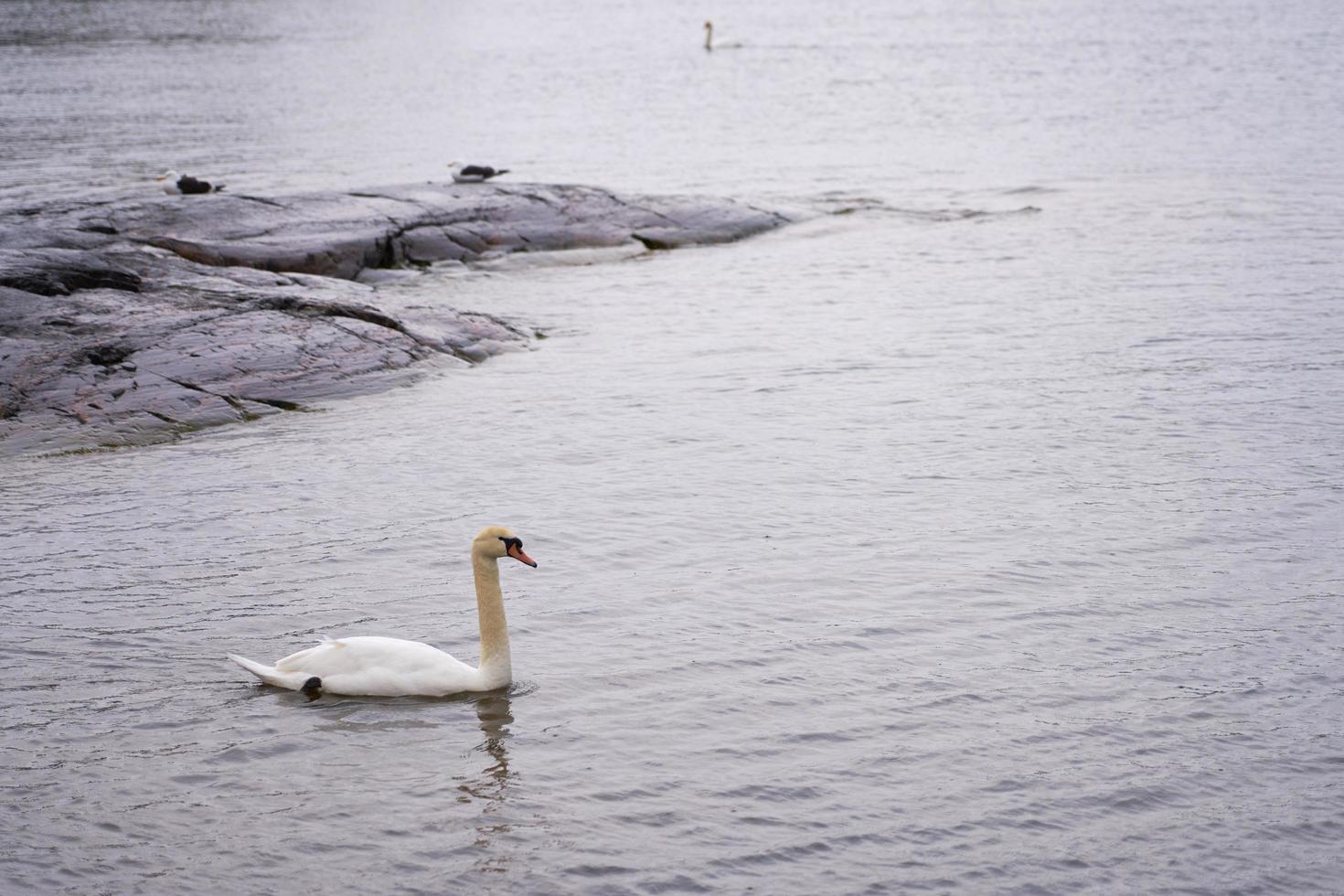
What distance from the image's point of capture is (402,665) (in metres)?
8.01

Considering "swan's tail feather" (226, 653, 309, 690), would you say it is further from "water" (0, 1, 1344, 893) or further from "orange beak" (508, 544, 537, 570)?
"orange beak" (508, 544, 537, 570)

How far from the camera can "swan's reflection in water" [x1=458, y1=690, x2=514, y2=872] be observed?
21.6 ft

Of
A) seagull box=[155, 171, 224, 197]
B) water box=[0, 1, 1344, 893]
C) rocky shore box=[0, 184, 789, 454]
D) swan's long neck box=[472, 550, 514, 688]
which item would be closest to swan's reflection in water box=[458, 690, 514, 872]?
water box=[0, 1, 1344, 893]

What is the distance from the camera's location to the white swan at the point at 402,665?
7.96 m

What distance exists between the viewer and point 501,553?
27.1ft

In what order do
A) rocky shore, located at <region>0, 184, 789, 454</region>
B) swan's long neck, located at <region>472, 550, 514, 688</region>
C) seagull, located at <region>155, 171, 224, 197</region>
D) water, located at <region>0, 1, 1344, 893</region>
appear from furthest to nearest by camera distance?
1. seagull, located at <region>155, 171, 224, 197</region>
2. rocky shore, located at <region>0, 184, 789, 454</region>
3. swan's long neck, located at <region>472, 550, 514, 688</region>
4. water, located at <region>0, 1, 1344, 893</region>

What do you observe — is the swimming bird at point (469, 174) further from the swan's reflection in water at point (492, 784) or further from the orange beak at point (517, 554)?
the swan's reflection in water at point (492, 784)

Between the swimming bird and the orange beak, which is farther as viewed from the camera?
the swimming bird

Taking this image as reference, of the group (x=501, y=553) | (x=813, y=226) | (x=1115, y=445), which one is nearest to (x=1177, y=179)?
(x=813, y=226)

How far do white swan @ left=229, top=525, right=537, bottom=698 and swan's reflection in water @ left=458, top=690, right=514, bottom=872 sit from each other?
17 cm

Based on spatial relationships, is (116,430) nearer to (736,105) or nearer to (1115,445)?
(1115,445)

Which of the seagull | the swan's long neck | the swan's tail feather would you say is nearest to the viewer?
the swan's tail feather

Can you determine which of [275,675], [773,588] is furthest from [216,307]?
[773,588]

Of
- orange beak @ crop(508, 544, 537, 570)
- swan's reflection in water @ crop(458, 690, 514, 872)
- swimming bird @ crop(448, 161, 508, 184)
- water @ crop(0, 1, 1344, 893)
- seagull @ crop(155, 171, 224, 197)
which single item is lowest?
swan's reflection in water @ crop(458, 690, 514, 872)
